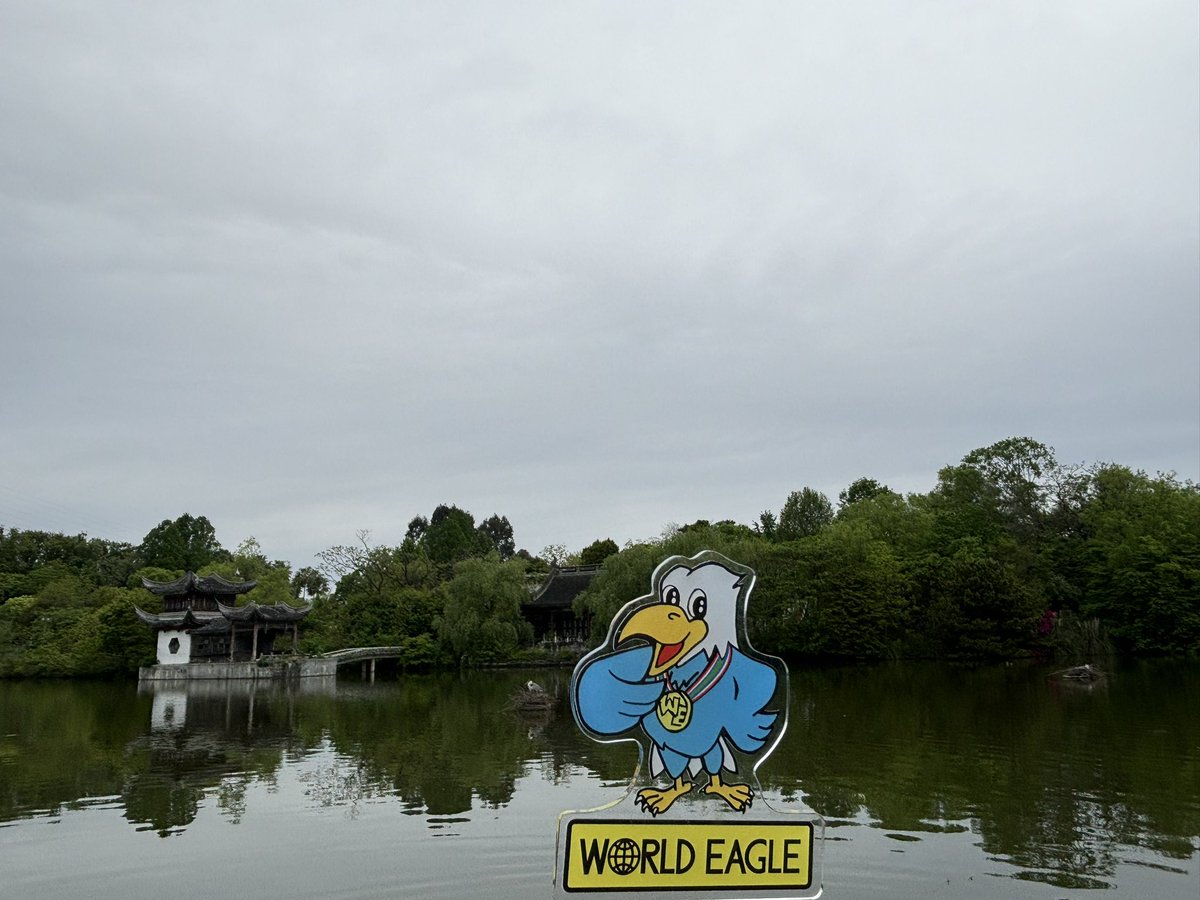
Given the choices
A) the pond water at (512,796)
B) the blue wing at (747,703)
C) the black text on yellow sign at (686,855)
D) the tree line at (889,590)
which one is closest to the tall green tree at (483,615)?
the tree line at (889,590)

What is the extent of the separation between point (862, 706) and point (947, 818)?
30.4 ft

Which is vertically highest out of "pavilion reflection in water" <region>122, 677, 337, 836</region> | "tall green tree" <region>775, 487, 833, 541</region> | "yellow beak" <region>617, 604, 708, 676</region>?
"tall green tree" <region>775, 487, 833, 541</region>

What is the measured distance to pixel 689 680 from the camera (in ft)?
15.0

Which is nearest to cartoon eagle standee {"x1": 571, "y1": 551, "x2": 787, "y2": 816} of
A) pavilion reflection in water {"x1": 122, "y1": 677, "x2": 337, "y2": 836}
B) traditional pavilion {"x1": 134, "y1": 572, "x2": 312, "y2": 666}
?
pavilion reflection in water {"x1": 122, "y1": 677, "x2": 337, "y2": 836}

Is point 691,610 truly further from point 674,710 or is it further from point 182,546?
point 182,546

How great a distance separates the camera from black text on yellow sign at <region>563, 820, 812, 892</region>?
13.6ft

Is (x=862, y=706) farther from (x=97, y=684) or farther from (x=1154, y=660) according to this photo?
(x=97, y=684)

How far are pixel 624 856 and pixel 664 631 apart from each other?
1.03m

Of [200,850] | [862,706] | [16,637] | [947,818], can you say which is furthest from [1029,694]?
[16,637]

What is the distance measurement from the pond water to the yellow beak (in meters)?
1.24

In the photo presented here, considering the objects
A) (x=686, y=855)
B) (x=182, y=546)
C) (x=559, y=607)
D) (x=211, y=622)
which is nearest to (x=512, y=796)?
(x=686, y=855)

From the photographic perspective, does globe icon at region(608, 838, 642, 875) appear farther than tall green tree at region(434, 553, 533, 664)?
No

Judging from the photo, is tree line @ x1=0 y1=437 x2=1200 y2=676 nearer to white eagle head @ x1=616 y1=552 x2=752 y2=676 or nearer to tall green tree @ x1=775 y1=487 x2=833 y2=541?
tall green tree @ x1=775 y1=487 x2=833 y2=541

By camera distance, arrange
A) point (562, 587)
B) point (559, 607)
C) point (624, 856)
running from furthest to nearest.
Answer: point (562, 587) < point (559, 607) < point (624, 856)
